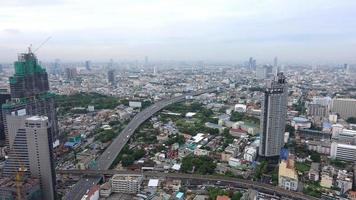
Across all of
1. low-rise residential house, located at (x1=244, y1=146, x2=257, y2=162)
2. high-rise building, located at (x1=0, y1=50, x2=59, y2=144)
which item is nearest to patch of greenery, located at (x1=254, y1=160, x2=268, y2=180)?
low-rise residential house, located at (x1=244, y1=146, x2=257, y2=162)

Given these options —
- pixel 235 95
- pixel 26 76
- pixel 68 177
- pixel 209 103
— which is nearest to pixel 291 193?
pixel 68 177

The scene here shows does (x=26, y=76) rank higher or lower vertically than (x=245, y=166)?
higher

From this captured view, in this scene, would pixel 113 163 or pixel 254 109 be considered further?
pixel 254 109

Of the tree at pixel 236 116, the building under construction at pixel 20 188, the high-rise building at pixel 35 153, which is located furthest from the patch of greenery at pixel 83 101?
the building under construction at pixel 20 188

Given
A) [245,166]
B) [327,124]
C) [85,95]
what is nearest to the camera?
[245,166]

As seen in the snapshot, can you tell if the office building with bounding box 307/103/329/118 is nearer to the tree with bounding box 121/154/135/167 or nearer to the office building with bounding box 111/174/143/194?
the tree with bounding box 121/154/135/167

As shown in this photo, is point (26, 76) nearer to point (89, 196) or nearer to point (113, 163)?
point (113, 163)

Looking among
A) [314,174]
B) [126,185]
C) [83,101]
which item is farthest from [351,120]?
[83,101]

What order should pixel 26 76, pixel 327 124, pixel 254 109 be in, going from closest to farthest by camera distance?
pixel 26 76, pixel 327 124, pixel 254 109
